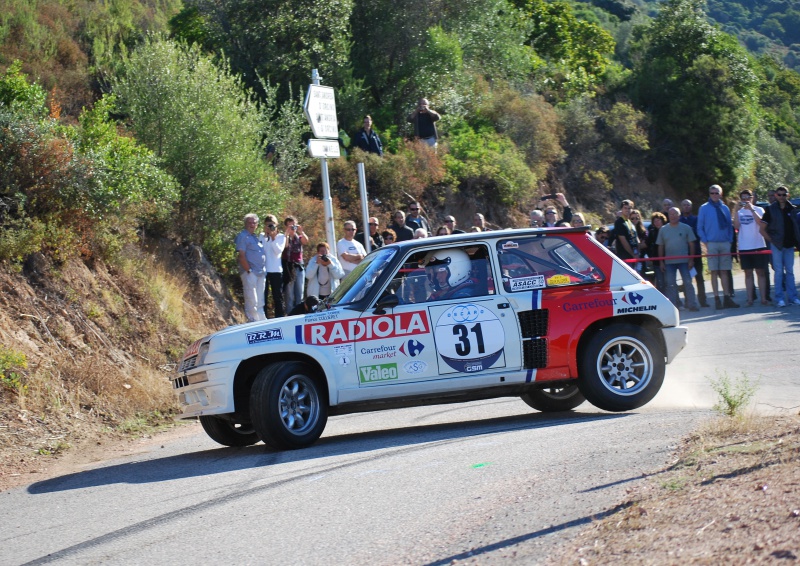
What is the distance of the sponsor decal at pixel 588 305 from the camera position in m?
10.2

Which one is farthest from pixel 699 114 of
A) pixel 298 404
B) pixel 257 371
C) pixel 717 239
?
pixel 298 404

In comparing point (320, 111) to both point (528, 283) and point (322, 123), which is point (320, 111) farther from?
point (528, 283)

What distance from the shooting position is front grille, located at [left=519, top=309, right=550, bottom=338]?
10.1m

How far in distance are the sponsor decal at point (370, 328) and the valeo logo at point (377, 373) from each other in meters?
0.27

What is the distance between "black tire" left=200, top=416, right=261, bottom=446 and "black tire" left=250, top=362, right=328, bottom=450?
0.98m

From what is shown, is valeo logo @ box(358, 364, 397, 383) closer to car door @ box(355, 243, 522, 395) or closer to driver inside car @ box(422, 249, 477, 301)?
car door @ box(355, 243, 522, 395)

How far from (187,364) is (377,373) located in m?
1.87

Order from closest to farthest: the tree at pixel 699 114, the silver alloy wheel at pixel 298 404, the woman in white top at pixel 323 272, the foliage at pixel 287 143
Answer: the silver alloy wheel at pixel 298 404 < the woman in white top at pixel 323 272 < the foliage at pixel 287 143 < the tree at pixel 699 114

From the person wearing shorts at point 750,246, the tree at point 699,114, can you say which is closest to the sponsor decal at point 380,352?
A: the person wearing shorts at point 750,246

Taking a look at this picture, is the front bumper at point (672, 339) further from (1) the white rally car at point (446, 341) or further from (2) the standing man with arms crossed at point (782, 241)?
(2) the standing man with arms crossed at point (782, 241)

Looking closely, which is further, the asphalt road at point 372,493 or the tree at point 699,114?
the tree at point 699,114

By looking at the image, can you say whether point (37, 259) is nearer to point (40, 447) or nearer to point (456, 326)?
point (40, 447)

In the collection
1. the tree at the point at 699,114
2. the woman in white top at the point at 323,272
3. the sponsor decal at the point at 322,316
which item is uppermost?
the tree at the point at 699,114

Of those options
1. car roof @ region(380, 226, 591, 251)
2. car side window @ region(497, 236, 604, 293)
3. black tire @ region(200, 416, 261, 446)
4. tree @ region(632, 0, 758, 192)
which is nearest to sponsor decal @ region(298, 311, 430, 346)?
car roof @ region(380, 226, 591, 251)
